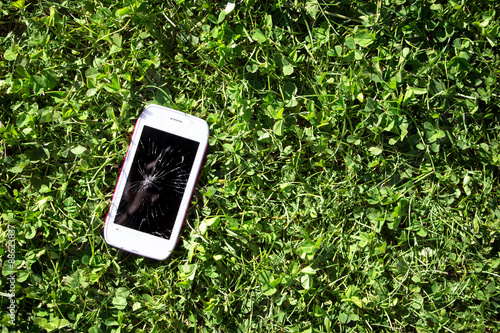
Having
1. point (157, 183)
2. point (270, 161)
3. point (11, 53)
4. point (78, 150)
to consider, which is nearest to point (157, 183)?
point (157, 183)

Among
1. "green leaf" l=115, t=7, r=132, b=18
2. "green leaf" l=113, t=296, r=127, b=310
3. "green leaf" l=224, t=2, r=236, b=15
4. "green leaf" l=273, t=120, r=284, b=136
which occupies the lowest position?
"green leaf" l=113, t=296, r=127, b=310

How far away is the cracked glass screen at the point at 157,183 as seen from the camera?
5.98ft

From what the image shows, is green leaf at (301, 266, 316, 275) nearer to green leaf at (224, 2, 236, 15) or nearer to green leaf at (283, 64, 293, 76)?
green leaf at (283, 64, 293, 76)

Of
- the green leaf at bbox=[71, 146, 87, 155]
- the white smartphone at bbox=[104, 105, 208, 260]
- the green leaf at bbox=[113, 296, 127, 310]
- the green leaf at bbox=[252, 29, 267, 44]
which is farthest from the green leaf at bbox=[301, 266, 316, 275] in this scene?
the green leaf at bbox=[71, 146, 87, 155]

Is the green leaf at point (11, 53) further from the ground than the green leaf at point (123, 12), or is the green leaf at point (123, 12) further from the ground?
the green leaf at point (123, 12)

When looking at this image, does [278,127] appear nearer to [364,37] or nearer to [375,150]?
[375,150]

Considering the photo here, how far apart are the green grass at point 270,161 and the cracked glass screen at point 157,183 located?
11 cm

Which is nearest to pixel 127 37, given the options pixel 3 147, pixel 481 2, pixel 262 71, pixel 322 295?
pixel 262 71

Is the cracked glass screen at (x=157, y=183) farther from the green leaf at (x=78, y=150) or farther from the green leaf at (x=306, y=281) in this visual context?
the green leaf at (x=306, y=281)

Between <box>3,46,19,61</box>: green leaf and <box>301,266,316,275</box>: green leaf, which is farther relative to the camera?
<box>3,46,19,61</box>: green leaf

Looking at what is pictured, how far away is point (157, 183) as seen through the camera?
71.8 inches

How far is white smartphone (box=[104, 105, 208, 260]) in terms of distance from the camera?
1.82 metres

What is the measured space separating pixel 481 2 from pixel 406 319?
1.58m

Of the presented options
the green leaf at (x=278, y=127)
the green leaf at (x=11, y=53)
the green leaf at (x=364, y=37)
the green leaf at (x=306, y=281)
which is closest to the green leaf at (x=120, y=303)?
the green leaf at (x=306, y=281)
